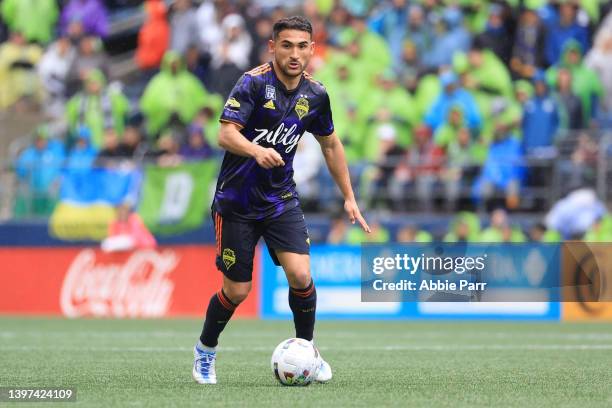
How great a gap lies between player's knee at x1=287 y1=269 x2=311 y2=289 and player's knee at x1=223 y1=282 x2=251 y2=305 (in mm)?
269

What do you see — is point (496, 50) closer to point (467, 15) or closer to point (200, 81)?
point (467, 15)

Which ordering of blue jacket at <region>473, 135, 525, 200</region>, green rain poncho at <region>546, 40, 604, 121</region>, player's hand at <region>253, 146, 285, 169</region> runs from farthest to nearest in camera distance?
green rain poncho at <region>546, 40, 604, 121</region> → blue jacket at <region>473, 135, 525, 200</region> → player's hand at <region>253, 146, 285, 169</region>

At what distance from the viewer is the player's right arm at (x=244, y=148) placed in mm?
6727

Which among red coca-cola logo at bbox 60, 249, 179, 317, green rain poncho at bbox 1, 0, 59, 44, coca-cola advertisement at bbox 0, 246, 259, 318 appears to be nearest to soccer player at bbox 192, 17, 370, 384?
coca-cola advertisement at bbox 0, 246, 259, 318

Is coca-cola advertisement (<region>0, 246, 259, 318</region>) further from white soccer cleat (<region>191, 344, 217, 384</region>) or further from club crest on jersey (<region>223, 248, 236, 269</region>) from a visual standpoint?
club crest on jersey (<region>223, 248, 236, 269</region>)

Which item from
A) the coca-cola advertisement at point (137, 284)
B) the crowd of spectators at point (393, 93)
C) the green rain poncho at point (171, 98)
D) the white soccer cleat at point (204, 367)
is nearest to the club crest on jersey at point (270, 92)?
the white soccer cleat at point (204, 367)

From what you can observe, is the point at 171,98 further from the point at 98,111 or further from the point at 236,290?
the point at 236,290

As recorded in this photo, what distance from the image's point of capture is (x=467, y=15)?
17812 mm


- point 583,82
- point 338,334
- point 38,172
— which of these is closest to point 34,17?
point 38,172

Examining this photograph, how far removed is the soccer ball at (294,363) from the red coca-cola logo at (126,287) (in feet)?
31.7

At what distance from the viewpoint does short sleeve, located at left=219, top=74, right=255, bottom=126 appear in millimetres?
7098

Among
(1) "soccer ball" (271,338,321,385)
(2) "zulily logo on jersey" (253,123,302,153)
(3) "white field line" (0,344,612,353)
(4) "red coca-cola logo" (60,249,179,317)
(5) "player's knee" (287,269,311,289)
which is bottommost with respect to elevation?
(4) "red coca-cola logo" (60,249,179,317)

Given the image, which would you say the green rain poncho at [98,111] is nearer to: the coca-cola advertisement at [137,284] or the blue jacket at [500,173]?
the coca-cola advertisement at [137,284]

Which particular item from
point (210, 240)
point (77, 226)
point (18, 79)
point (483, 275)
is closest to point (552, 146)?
point (210, 240)
